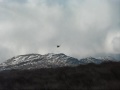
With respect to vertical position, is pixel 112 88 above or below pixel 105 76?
below

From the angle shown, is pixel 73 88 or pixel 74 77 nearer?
pixel 73 88

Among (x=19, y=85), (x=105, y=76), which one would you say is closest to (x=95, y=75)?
(x=105, y=76)

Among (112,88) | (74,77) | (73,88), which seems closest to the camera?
(112,88)

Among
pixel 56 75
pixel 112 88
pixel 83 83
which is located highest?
pixel 56 75

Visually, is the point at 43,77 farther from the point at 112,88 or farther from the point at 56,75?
the point at 112,88

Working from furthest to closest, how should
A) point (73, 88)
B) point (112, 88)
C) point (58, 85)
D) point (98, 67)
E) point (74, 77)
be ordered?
point (98, 67) < point (74, 77) < point (58, 85) < point (73, 88) < point (112, 88)

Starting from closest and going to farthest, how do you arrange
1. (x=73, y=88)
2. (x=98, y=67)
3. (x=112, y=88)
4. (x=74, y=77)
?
(x=112, y=88)
(x=73, y=88)
(x=74, y=77)
(x=98, y=67)

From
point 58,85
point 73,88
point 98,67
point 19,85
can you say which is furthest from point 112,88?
point 19,85

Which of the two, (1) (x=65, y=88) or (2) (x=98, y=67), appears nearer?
(1) (x=65, y=88)

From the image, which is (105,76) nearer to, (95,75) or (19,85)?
(95,75)
